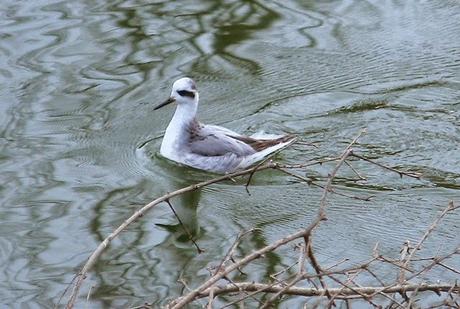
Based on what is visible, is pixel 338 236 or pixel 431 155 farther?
pixel 431 155

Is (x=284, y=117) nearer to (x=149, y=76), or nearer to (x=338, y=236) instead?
(x=149, y=76)

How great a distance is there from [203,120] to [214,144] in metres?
0.63

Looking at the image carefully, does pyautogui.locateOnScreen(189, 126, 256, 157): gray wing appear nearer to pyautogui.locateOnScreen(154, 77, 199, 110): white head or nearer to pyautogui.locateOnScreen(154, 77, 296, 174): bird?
pyautogui.locateOnScreen(154, 77, 296, 174): bird

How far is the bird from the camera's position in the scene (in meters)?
9.33

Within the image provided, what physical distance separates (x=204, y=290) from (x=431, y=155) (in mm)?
4118

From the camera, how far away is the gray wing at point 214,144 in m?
9.32

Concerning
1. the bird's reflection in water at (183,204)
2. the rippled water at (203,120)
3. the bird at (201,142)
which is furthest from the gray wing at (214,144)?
the rippled water at (203,120)

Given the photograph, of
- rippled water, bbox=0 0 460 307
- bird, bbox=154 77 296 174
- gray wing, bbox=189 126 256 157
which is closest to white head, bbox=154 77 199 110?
bird, bbox=154 77 296 174

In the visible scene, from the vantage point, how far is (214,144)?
30.8ft

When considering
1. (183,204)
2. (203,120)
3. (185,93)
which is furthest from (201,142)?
(183,204)

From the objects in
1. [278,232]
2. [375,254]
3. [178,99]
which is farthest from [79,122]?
[375,254]

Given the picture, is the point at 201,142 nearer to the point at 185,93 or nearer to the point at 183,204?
the point at 185,93

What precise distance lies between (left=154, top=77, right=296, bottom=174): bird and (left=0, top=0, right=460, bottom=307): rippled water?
170mm

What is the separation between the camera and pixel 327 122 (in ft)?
31.7
